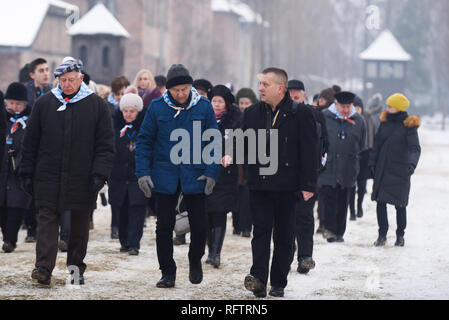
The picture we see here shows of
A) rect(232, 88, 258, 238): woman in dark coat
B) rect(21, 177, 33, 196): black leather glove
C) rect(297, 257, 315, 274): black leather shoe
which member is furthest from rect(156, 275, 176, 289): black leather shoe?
rect(232, 88, 258, 238): woman in dark coat

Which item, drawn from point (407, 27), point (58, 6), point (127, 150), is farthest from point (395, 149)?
point (407, 27)

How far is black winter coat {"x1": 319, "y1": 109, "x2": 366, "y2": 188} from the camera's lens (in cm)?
1139

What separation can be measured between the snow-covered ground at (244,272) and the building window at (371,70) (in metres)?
60.5

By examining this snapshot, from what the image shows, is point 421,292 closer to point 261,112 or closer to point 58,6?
point 261,112

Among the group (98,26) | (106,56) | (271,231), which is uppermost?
(98,26)

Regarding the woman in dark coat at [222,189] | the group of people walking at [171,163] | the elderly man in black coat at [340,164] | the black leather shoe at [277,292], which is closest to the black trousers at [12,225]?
the group of people walking at [171,163]

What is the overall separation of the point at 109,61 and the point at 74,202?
2035cm

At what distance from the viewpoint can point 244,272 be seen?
904cm

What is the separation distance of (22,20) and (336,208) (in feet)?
105

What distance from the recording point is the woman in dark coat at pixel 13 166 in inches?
392

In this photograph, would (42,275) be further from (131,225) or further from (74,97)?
(131,225)

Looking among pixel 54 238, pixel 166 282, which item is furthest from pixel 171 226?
pixel 54 238

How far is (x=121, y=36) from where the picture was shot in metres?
28.2

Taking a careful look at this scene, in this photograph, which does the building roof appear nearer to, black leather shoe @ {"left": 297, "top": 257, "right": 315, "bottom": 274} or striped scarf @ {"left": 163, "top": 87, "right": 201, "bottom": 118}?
black leather shoe @ {"left": 297, "top": 257, "right": 315, "bottom": 274}
